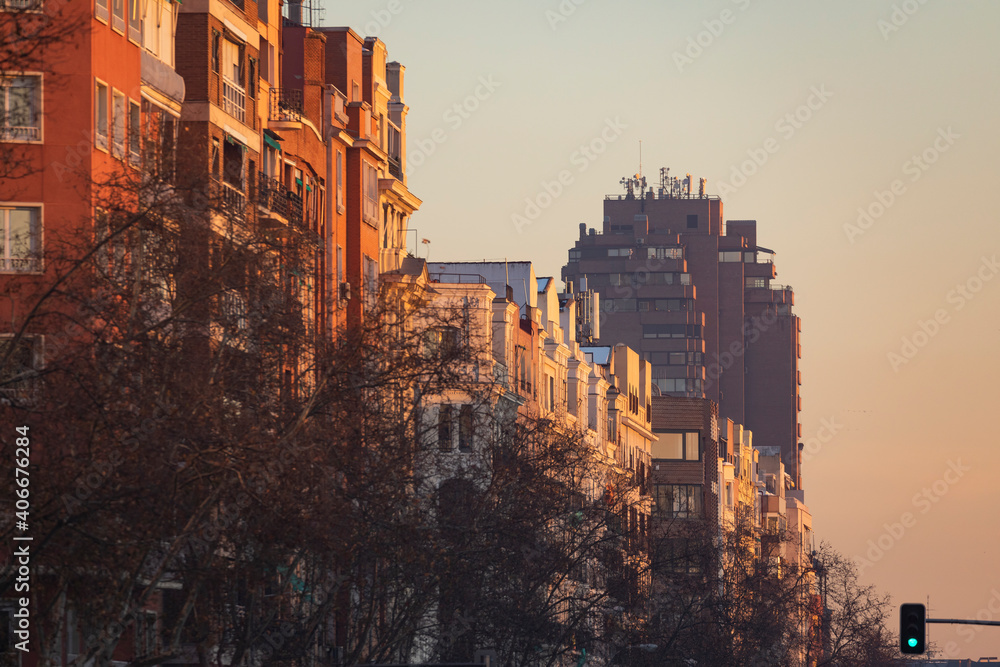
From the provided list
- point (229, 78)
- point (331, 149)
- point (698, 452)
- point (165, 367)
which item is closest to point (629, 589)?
point (331, 149)

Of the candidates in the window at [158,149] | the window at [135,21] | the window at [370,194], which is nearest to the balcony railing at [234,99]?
the window at [135,21]

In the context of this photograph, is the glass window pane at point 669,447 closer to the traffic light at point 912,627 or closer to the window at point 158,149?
the traffic light at point 912,627

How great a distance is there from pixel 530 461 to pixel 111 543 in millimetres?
25245

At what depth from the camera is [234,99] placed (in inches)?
2024

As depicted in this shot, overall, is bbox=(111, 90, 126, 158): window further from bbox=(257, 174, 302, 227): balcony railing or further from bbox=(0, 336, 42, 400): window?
bbox=(0, 336, 42, 400): window

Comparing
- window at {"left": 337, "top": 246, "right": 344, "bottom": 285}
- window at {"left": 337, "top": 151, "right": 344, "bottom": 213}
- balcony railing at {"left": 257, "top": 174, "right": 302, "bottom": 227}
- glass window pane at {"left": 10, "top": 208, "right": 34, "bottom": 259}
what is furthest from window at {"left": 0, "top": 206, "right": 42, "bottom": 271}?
window at {"left": 337, "top": 151, "right": 344, "bottom": 213}

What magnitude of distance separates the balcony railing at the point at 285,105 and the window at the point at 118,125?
12185mm

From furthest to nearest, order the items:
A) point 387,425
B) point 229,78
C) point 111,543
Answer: point 229,78 < point 387,425 < point 111,543

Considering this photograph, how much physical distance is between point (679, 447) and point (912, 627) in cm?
8468

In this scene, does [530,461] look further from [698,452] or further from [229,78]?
[698,452]

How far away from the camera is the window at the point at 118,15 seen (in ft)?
141

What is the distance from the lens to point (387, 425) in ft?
147

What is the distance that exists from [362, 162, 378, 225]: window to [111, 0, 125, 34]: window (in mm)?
20686

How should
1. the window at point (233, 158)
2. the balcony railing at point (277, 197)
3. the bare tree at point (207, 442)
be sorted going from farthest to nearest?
1. the balcony railing at point (277, 197)
2. the window at point (233, 158)
3. the bare tree at point (207, 442)
